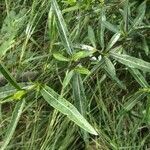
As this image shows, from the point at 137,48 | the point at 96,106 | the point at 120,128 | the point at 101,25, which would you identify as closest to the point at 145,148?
the point at 120,128

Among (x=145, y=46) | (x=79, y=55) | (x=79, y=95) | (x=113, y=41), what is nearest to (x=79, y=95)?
(x=79, y=95)

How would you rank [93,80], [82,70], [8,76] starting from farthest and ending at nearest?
1. [93,80]
2. [82,70]
3. [8,76]

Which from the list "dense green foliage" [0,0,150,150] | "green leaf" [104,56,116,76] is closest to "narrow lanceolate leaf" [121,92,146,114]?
"dense green foliage" [0,0,150,150]

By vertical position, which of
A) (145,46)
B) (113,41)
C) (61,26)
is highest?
(61,26)

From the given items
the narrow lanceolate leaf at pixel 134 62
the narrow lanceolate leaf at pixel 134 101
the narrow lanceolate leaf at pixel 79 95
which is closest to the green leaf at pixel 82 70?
the narrow lanceolate leaf at pixel 79 95

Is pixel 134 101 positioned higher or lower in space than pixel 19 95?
lower

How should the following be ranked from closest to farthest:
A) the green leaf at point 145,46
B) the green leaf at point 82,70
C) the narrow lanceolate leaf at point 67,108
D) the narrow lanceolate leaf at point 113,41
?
the narrow lanceolate leaf at point 67,108
the green leaf at point 82,70
the narrow lanceolate leaf at point 113,41
the green leaf at point 145,46

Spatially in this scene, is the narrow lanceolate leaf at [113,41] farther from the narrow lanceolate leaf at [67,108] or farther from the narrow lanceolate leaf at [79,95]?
the narrow lanceolate leaf at [67,108]

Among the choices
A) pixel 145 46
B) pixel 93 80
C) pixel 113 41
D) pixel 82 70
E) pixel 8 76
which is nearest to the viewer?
pixel 8 76

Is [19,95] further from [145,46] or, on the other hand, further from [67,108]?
[145,46]

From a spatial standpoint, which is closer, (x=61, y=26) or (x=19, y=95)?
(x=19, y=95)
